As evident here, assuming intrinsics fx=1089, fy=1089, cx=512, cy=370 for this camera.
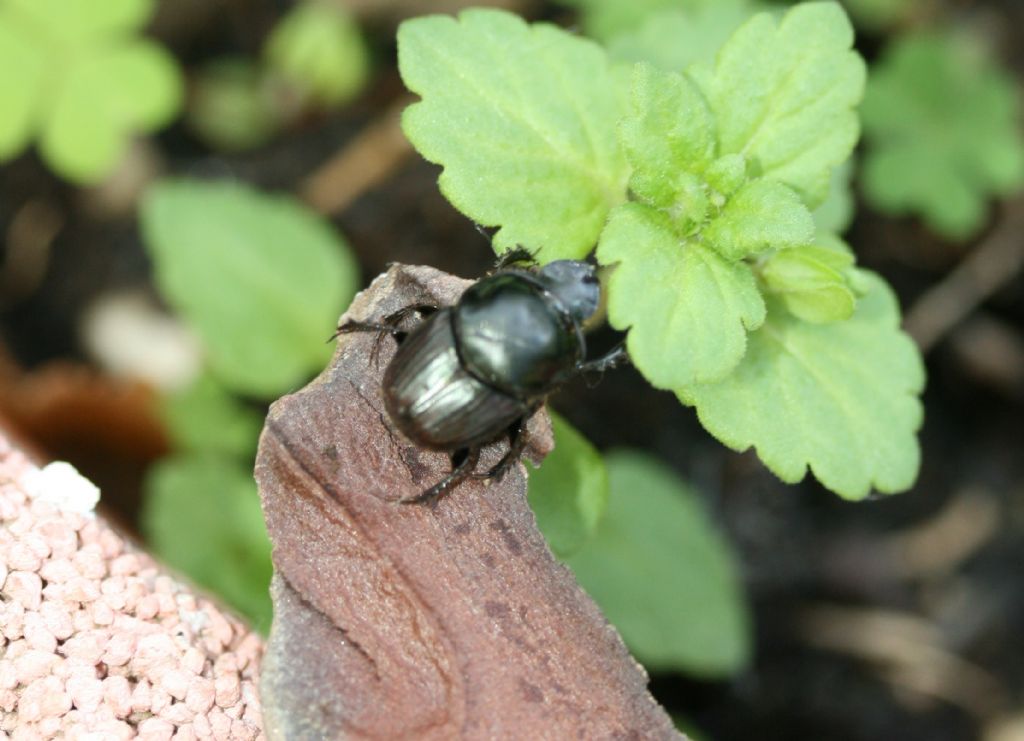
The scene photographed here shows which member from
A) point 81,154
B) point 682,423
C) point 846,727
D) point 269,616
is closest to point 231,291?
point 81,154

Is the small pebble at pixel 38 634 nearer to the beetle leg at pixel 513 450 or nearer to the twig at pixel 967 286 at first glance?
the beetle leg at pixel 513 450

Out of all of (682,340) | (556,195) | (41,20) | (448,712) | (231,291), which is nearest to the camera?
(448,712)

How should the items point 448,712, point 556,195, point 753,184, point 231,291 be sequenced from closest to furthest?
1. point 448,712
2. point 753,184
3. point 556,195
4. point 231,291

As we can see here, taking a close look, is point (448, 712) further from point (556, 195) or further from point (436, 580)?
point (556, 195)

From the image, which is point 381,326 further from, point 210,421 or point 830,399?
point 210,421

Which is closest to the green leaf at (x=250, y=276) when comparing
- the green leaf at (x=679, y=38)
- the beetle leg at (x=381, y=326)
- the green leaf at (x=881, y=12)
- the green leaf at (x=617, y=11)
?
the green leaf at (x=617, y=11)

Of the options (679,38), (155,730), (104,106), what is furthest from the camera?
(104,106)

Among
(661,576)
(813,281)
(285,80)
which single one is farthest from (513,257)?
(285,80)
